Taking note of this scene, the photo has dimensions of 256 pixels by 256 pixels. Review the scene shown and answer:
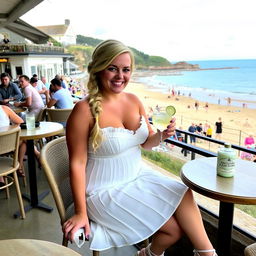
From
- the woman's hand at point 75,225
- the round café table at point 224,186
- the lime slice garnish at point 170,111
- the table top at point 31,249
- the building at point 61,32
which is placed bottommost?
the woman's hand at point 75,225

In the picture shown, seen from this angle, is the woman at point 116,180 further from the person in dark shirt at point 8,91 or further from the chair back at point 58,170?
the person in dark shirt at point 8,91

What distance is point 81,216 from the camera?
4.05 feet

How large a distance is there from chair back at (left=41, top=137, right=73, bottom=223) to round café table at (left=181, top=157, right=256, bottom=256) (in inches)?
25.4

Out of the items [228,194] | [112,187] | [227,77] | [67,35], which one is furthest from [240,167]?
[227,77]

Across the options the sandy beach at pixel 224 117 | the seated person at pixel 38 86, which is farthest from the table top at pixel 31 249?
the sandy beach at pixel 224 117

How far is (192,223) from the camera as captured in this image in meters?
1.21

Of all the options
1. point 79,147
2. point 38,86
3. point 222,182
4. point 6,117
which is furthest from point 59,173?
point 38,86

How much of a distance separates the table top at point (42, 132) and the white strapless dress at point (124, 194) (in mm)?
1372

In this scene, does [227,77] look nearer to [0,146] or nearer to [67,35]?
[67,35]

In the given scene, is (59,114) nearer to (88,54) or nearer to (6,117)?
(6,117)

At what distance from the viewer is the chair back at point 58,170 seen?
1.35 meters

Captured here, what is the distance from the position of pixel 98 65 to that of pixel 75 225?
787 millimetres

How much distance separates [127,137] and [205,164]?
48cm

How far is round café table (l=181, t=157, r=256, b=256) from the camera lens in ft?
3.80
